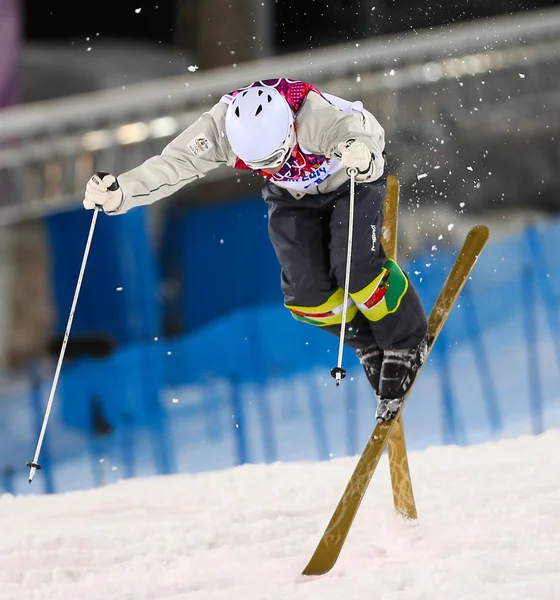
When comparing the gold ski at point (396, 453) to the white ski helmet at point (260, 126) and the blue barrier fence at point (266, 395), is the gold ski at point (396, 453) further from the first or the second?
the blue barrier fence at point (266, 395)

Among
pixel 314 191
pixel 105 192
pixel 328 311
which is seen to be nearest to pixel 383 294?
pixel 328 311

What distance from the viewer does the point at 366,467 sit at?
1.98 meters

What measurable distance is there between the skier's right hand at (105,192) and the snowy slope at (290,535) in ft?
2.65

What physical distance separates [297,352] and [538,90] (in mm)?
1463

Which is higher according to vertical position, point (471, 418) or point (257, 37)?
point (257, 37)

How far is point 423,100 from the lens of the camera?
11.7ft

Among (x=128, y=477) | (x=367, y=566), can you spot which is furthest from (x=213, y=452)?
(x=367, y=566)

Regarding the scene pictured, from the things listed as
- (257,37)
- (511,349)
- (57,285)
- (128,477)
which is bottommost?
(128,477)

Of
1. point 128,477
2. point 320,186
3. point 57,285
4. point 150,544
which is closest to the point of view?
point 320,186

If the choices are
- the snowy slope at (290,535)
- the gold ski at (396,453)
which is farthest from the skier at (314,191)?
the snowy slope at (290,535)

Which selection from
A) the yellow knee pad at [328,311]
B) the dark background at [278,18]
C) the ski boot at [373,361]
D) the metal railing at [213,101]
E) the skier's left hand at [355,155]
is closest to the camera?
the skier's left hand at [355,155]

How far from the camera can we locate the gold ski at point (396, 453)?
2.19 meters

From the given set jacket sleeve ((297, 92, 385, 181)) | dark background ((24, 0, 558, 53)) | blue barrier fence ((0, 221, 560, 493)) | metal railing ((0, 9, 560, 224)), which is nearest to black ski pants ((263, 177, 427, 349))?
jacket sleeve ((297, 92, 385, 181))

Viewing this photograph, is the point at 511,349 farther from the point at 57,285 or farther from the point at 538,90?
the point at 57,285
